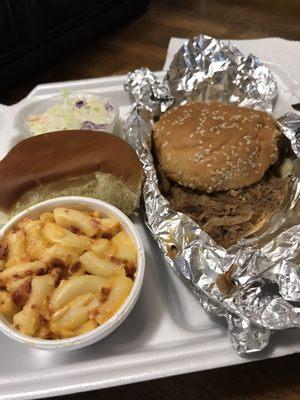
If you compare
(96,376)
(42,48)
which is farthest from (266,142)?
(42,48)

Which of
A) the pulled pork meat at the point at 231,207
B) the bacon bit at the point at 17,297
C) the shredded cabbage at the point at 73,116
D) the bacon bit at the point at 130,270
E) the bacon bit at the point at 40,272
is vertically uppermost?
the shredded cabbage at the point at 73,116

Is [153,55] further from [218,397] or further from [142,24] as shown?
[218,397]

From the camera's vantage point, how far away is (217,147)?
3.39ft

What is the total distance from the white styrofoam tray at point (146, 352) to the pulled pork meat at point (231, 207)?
0.46ft

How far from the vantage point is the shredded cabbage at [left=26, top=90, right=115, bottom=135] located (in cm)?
122

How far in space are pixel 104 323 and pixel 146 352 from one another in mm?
106

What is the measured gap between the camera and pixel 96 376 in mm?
743

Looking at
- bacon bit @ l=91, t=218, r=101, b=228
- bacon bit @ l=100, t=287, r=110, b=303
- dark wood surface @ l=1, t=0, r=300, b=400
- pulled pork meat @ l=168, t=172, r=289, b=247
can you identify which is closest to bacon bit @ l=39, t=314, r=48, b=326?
bacon bit @ l=100, t=287, r=110, b=303

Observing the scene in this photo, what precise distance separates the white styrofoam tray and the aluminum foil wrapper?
0.05 metres

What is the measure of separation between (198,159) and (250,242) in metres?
0.23

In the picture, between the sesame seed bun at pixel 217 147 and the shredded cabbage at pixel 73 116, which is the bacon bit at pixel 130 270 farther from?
the shredded cabbage at pixel 73 116

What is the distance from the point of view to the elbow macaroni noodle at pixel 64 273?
751 mm

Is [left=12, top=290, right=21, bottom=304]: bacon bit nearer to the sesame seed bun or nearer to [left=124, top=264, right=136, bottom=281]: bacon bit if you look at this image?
[left=124, top=264, right=136, bottom=281]: bacon bit

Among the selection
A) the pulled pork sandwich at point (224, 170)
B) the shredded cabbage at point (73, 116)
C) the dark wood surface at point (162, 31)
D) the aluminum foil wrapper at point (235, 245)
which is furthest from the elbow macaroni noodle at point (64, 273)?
the dark wood surface at point (162, 31)
